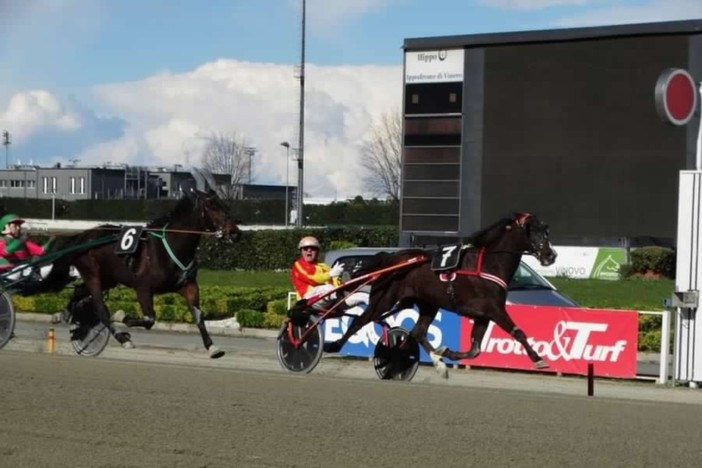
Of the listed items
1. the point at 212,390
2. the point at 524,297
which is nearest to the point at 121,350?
the point at 524,297

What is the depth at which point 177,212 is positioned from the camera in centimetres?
1438

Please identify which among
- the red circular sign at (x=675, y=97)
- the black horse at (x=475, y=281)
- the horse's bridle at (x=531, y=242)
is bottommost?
the black horse at (x=475, y=281)

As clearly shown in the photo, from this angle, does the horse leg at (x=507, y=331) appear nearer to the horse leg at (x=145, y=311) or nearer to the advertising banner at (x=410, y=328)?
the horse leg at (x=145, y=311)

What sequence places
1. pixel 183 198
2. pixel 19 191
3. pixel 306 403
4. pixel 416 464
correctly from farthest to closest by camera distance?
pixel 19 191, pixel 183 198, pixel 306 403, pixel 416 464

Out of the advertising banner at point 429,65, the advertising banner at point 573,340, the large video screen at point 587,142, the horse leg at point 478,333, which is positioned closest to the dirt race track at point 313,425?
the horse leg at point 478,333

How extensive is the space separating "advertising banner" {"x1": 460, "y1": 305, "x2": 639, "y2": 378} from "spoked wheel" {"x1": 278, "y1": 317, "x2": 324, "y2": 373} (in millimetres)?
3887

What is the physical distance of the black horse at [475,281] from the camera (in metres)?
11.8

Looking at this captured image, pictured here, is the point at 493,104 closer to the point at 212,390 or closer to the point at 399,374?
the point at 399,374

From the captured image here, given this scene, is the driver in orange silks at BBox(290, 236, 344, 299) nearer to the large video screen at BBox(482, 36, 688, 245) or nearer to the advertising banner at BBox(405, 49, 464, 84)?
the large video screen at BBox(482, 36, 688, 245)

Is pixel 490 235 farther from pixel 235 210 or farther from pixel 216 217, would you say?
pixel 235 210

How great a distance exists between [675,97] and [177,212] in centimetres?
663

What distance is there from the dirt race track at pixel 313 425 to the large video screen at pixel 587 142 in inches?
855

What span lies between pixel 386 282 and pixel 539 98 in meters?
21.1

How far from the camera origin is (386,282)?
12461 mm
